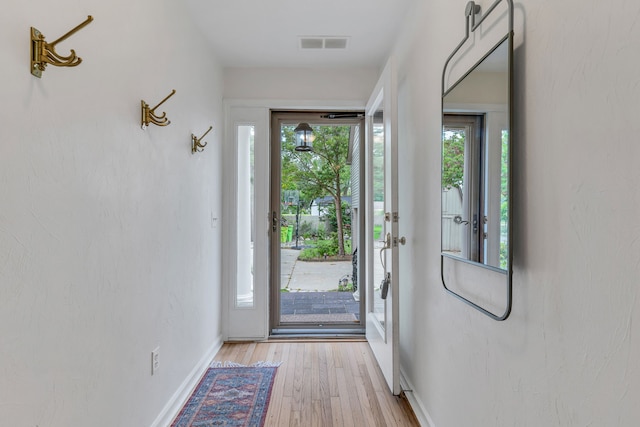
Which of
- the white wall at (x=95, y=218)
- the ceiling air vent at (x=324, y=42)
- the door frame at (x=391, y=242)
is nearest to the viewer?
the white wall at (x=95, y=218)

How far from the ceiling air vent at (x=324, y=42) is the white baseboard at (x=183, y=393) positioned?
234 cm

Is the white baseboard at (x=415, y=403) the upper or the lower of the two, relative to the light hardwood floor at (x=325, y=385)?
upper

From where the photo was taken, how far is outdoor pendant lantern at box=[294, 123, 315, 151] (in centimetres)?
318

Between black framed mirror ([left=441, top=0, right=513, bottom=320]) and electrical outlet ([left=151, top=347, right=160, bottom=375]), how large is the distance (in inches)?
54.5

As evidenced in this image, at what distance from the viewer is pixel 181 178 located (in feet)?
6.63

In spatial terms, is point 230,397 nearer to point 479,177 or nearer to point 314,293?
point 314,293

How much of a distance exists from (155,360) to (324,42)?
2.28m

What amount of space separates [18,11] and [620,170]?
4.71 ft

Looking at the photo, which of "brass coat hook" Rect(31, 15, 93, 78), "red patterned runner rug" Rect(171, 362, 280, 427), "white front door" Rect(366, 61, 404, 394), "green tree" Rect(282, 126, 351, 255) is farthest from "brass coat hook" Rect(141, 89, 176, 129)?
"green tree" Rect(282, 126, 351, 255)

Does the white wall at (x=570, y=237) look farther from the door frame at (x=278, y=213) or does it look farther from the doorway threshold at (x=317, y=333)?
the door frame at (x=278, y=213)

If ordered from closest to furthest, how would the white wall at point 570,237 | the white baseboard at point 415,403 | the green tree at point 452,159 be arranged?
the white wall at point 570,237 < the green tree at point 452,159 < the white baseboard at point 415,403

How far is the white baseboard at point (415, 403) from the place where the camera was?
5.72 ft

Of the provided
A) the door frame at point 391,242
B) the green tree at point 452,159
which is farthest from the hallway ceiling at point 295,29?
the green tree at point 452,159

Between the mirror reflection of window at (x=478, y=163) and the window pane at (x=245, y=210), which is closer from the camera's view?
the mirror reflection of window at (x=478, y=163)
